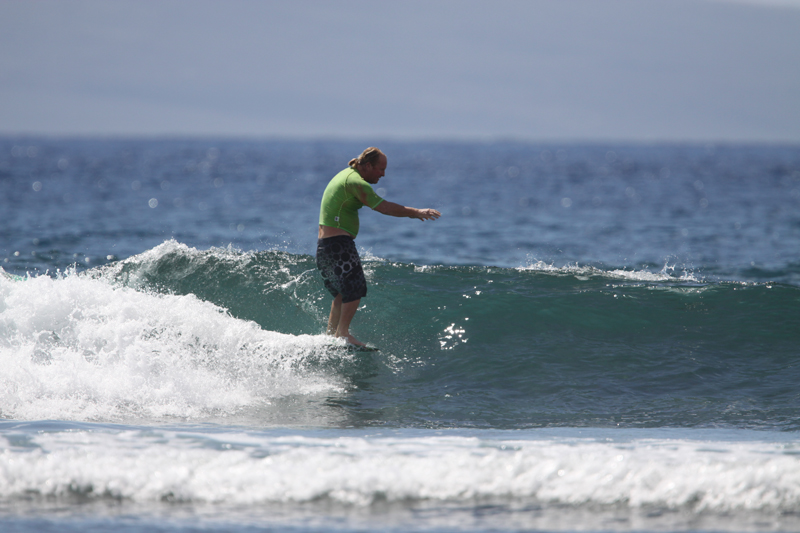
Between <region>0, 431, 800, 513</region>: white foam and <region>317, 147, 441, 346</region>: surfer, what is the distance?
2357 millimetres

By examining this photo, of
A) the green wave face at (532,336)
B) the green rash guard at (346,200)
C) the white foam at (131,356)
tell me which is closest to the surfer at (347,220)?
the green rash guard at (346,200)

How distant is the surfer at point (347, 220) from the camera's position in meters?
6.82

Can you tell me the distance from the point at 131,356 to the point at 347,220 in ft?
7.92

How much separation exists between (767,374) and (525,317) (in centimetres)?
270

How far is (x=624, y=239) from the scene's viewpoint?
64.6 ft

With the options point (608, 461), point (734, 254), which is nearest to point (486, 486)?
point (608, 461)

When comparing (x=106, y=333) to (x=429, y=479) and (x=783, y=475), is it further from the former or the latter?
(x=783, y=475)

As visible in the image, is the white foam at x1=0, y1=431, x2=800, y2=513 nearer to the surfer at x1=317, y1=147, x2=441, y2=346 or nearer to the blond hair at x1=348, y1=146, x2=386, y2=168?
the surfer at x1=317, y1=147, x2=441, y2=346

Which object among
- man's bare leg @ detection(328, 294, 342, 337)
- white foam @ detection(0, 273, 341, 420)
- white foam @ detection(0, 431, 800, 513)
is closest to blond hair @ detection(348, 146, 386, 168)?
man's bare leg @ detection(328, 294, 342, 337)

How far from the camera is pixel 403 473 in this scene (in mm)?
4730

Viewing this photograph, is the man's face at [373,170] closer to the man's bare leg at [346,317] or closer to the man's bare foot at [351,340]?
the man's bare leg at [346,317]

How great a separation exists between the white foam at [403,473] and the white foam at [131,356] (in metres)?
1.13

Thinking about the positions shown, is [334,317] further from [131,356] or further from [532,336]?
[532,336]

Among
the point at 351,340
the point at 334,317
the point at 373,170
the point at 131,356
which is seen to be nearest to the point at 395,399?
the point at 351,340
